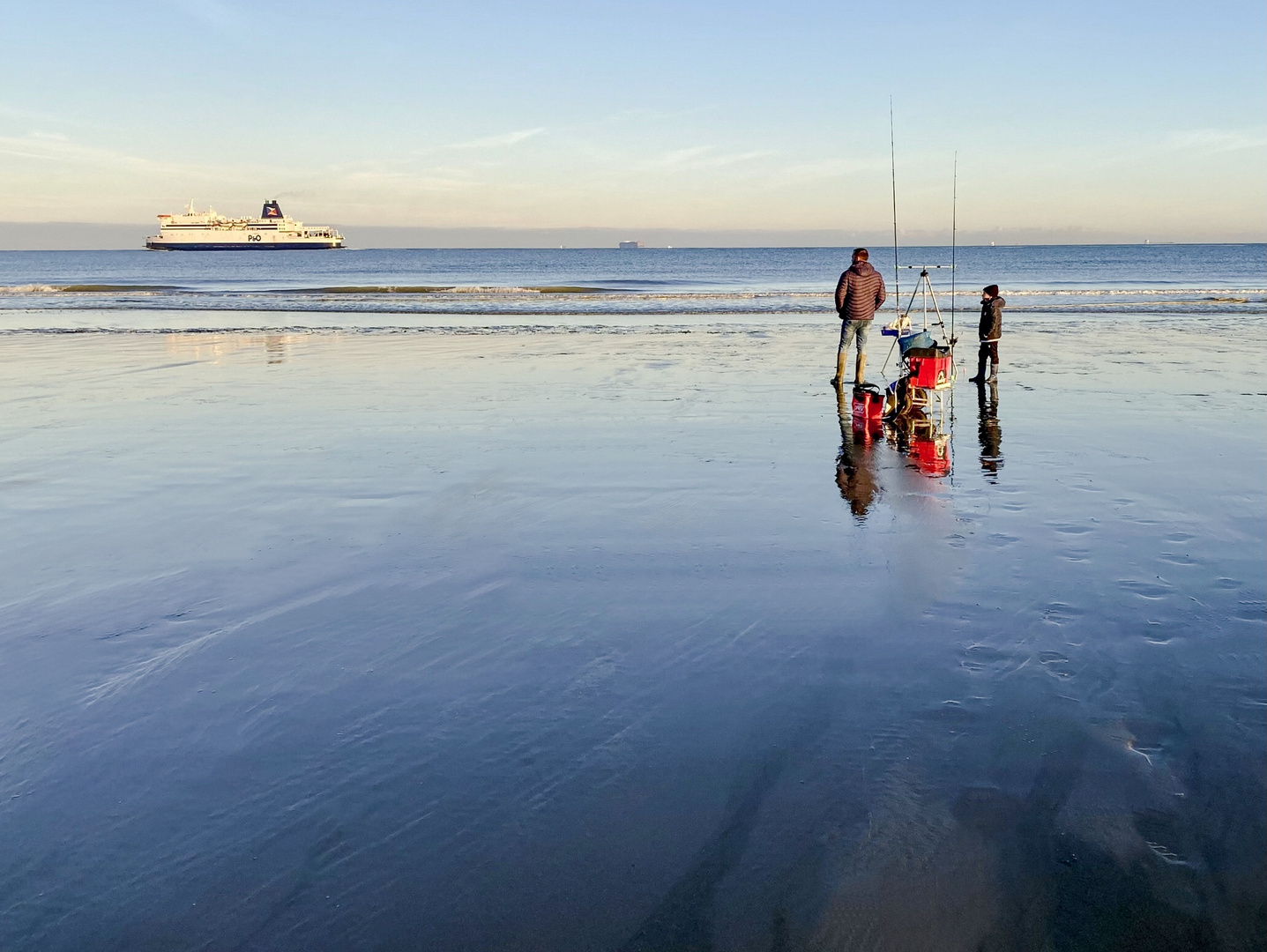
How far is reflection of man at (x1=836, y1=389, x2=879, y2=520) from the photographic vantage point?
859 centimetres

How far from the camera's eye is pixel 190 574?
270 inches

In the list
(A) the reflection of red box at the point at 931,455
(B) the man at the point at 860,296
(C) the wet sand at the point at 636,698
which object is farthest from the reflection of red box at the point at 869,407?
(B) the man at the point at 860,296

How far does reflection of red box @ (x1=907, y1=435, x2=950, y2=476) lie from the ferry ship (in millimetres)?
164228

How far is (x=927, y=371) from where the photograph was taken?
12398 millimetres

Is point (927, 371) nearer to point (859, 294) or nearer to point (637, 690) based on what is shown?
point (859, 294)

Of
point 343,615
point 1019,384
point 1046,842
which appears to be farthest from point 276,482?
point 1019,384

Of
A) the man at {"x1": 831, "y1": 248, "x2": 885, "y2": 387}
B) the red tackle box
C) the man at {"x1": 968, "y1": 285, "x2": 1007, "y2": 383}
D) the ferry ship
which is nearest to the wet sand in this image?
the red tackle box

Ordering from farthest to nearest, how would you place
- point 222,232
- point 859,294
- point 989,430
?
point 222,232
point 859,294
point 989,430

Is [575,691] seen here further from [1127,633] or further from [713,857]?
[1127,633]

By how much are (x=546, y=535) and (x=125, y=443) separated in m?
6.34

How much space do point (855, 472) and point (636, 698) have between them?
5384 mm

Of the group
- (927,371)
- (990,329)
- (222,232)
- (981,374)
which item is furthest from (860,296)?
(222,232)

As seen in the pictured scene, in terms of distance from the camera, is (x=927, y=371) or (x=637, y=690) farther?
(x=927, y=371)

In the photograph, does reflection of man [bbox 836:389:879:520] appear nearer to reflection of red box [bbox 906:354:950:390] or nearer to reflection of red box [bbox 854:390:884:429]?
reflection of red box [bbox 854:390:884:429]
